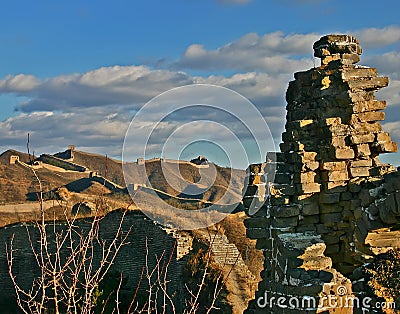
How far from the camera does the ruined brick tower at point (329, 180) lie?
294 inches

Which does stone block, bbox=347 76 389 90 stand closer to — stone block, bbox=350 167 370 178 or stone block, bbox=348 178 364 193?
stone block, bbox=350 167 370 178

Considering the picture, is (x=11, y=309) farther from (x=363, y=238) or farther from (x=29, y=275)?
(x=363, y=238)

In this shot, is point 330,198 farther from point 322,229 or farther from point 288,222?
point 288,222

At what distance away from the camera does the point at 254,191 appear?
347 inches

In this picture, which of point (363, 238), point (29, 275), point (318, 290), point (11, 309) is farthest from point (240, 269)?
point (318, 290)

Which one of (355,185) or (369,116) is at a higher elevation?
(369,116)

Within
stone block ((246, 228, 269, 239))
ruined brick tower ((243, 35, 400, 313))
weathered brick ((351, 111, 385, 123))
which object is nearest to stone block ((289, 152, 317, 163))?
→ ruined brick tower ((243, 35, 400, 313))

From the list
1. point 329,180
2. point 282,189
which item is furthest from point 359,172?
point 282,189

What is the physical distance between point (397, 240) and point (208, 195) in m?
28.3

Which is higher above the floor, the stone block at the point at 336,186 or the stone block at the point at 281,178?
the stone block at the point at 281,178

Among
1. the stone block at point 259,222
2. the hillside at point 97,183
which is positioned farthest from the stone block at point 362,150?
→ the hillside at point 97,183

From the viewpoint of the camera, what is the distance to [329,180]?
322 inches

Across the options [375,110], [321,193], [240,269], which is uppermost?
[375,110]

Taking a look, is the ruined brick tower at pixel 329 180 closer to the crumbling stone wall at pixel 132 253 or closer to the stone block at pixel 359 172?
the stone block at pixel 359 172
